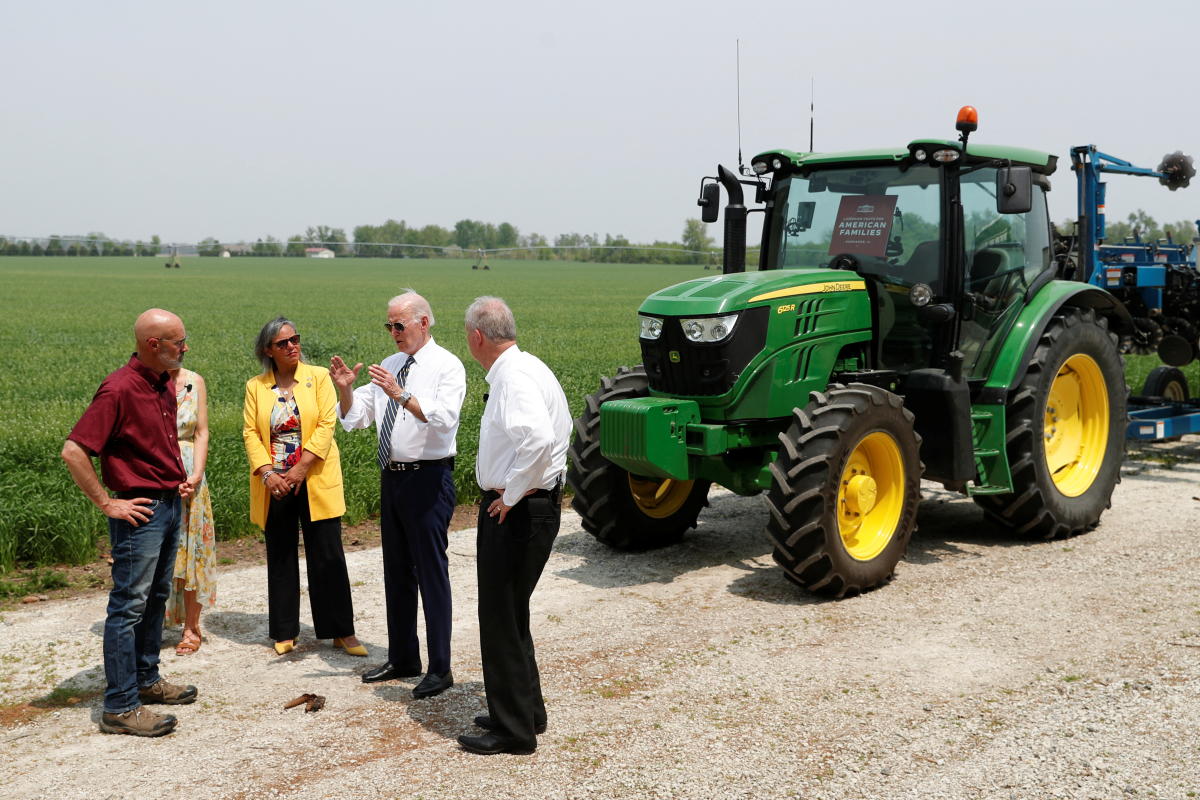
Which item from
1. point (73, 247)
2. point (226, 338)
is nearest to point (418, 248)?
point (73, 247)

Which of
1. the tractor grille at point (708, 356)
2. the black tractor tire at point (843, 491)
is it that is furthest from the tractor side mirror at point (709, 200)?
the black tractor tire at point (843, 491)

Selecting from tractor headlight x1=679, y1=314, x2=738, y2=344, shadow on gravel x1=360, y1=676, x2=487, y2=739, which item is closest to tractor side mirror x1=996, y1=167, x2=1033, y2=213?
tractor headlight x1=679, y1=314, x2=738, y2=344

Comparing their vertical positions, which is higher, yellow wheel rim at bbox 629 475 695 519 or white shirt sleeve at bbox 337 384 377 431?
white shirt sleeve at bbox 337 384 377 431

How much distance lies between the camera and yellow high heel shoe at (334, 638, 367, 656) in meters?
6.14

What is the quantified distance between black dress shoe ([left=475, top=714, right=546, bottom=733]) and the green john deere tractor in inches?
88.5

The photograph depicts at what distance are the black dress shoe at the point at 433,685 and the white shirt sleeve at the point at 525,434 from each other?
1.24 meters

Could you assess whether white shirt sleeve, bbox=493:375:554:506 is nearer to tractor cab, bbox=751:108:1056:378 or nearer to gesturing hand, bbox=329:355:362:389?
gesturing hand, bbox=329:355:362:389

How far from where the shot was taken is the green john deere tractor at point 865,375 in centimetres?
709

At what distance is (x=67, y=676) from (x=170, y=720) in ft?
3.36

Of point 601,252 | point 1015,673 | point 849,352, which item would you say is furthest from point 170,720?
point 601,252

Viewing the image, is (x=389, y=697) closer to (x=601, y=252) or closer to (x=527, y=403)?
(x=527, y=403)

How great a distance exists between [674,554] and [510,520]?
11.7 ft

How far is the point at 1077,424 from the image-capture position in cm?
912

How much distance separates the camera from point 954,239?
7.75m
